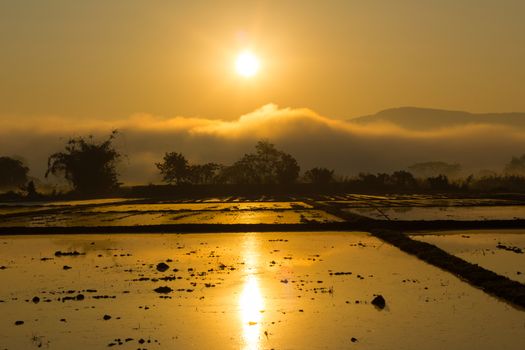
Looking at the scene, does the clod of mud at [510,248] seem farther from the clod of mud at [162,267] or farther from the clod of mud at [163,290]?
the clod of mud at [163,290]

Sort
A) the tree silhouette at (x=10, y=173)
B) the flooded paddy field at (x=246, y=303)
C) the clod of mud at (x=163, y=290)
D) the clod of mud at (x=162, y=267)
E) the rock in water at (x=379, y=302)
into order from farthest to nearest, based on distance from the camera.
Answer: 1. the tree silhouette at (x=10, y=173)
2. the clod of mud at (x=162, y=267)
3. the clod of mud at (x=163, y=290)
4. the rock in water at (x=379, y=302)
5. the flooded paddy field at (x=246, y=303)

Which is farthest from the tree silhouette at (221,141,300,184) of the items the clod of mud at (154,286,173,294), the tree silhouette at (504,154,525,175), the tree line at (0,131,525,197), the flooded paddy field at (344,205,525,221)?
the tree silhouette at (504,154,525,175)

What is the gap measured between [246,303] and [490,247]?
11.8 meters

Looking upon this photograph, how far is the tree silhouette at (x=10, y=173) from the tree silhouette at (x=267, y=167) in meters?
46.5

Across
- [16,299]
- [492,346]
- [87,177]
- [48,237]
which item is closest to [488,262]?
[492,346]

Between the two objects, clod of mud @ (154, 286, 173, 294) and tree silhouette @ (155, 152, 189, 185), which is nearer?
clod of mud @ (154, 286, 173, 294)

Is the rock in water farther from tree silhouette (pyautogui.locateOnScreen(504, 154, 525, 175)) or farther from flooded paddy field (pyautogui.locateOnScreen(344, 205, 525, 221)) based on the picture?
tree silhouette (pyautogui.locateOnScreen(504, 154, 525, 175))

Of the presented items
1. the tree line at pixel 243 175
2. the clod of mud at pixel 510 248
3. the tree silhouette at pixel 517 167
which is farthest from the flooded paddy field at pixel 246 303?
the tree silhouette at pixel 517 167

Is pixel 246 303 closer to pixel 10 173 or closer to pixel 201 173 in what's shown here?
pixel 201 173

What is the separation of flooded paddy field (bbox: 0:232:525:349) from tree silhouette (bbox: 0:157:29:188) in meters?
100

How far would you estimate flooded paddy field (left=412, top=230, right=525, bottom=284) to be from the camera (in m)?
17.7

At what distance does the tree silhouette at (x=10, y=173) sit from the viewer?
382ft

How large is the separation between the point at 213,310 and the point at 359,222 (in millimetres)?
18389

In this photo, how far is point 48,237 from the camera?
29.1 meters
